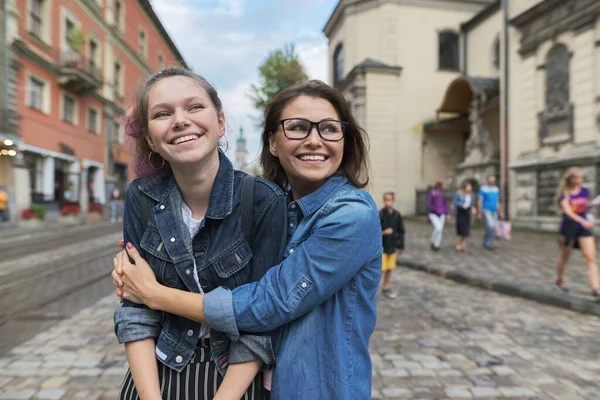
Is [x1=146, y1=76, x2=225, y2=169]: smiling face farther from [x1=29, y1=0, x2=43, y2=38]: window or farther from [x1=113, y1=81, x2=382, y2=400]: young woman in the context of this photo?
[x1=29, y1=0, x2=43, y2=38]: window

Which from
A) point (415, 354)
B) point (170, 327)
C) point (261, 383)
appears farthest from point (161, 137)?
point (415, 354)

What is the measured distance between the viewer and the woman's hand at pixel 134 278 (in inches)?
53.3

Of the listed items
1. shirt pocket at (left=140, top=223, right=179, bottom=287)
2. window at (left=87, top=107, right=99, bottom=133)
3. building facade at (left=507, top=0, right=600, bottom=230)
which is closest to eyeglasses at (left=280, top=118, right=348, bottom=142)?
shirt pocket at (left=140, top=223, right=179, bottom=287)

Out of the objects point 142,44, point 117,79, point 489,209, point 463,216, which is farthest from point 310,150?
point 142,44

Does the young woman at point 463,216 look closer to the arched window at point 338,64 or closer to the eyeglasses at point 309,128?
the eyeglasses at point 309,128

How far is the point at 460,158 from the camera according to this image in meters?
23.2

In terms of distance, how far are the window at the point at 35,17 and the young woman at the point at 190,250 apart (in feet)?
70.7

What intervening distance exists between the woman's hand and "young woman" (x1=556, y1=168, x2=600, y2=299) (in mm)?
6095

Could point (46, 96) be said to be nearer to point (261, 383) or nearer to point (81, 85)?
point (81, 85)

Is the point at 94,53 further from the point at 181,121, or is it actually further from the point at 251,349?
the point at 251,349

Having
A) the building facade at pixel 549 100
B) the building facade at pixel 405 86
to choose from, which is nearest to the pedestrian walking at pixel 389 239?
the building facade at pixel 549 100

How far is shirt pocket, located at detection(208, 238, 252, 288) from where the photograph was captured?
1374 millimetres

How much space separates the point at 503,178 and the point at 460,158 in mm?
6991

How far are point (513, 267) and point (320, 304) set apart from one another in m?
7.93
